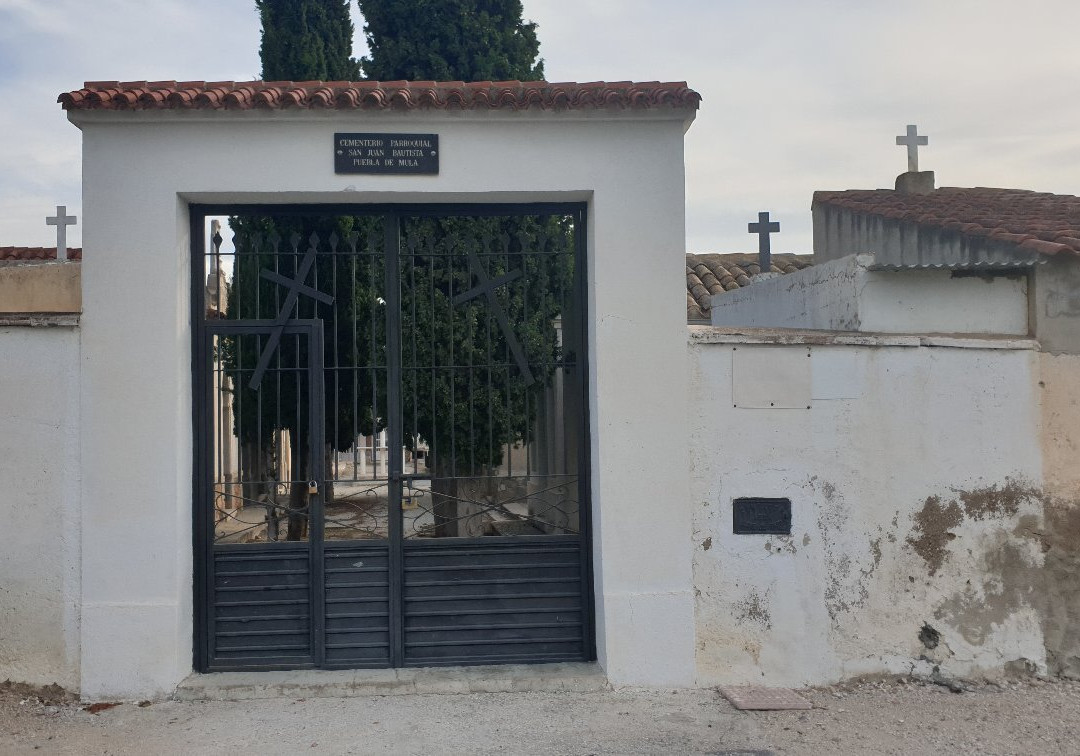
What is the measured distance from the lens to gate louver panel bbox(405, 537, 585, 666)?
5758mm

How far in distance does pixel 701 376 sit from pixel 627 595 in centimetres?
140

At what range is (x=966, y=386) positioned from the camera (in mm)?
5703

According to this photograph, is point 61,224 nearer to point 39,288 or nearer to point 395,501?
→ point 39,288

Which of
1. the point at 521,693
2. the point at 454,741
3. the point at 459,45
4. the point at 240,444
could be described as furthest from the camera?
the point at 459,45

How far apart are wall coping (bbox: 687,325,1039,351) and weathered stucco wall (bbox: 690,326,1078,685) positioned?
0.5 inches

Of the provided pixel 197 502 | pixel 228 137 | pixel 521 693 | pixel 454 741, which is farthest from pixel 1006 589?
pixel 228 137

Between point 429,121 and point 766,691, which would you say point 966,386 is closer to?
point 766,691

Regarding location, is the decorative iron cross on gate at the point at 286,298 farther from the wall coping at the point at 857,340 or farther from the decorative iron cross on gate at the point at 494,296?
the wall coping at the point at 857,340

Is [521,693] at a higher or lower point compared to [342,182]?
lower

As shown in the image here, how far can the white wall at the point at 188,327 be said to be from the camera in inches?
211

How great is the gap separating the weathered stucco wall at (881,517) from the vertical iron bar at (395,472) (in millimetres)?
1817

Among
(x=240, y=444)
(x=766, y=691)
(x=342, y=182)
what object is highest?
(x=342, y=182)

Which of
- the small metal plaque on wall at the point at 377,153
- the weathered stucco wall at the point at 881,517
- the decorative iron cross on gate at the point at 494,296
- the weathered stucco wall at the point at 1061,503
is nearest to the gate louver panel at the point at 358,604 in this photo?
the decorative iron cross on gate at the point at 494,296

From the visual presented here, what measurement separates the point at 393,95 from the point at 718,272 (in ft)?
28.2
